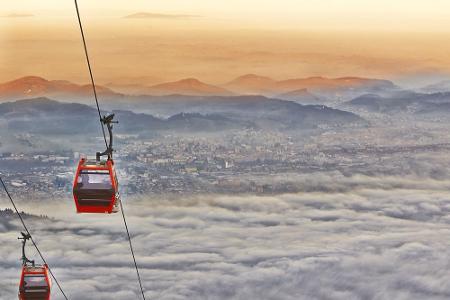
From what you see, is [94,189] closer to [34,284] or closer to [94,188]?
[94,188]

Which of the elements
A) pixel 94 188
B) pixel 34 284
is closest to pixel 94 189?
pixel 94 188

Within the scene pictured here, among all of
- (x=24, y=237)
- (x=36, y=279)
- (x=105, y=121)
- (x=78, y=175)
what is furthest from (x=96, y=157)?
(x=36, y=279)

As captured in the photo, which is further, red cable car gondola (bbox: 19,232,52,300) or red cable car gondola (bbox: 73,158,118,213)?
red cable car gondola (bbox: 19,232,52,300)

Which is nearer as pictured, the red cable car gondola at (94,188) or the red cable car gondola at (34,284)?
the red cable car gondola at (94,188)

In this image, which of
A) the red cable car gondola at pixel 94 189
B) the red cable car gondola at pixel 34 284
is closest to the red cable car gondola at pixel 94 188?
the red cable car gondola at pixel 94 189

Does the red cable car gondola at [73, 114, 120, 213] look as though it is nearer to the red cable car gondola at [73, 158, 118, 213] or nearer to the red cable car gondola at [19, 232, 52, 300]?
the red cable car gondola at [73, 158, 118, 213]

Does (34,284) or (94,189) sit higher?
(94,189)

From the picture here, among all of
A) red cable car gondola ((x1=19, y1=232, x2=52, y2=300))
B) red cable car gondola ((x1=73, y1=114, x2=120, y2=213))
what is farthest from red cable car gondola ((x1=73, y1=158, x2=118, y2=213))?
red cable car gondola ((x1=19, y1=232, x2=52, y2=300))

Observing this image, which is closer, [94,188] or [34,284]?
[94,188]

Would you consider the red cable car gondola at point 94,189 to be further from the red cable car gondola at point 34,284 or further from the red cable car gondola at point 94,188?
the red cable car gondola at point 34,284
